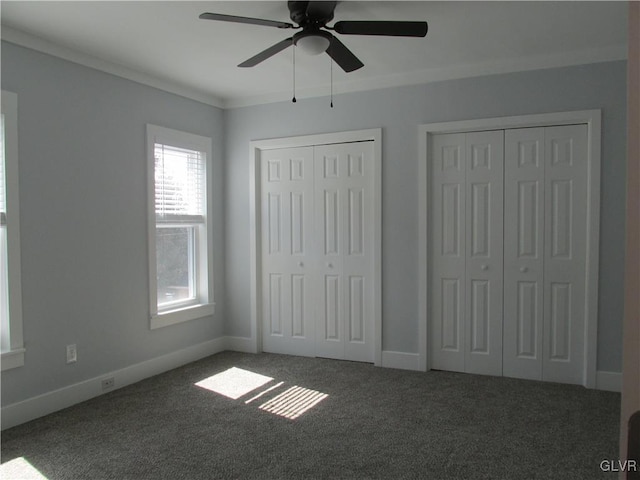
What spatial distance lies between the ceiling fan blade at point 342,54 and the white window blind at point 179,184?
2007 millimetres

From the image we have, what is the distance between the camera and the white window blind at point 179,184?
4234mm

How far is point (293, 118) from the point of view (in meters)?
4.66

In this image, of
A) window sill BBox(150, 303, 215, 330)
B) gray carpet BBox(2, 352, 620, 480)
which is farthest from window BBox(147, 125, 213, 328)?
gray carpet BBox(2, 352, 620, 480)

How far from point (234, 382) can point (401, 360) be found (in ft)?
4.94

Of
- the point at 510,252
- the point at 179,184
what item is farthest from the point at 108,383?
the point at 510,252

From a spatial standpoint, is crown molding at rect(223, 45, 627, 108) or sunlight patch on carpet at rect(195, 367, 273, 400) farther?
sunlight patch on carpet at rect(195, 367, 273, 400)

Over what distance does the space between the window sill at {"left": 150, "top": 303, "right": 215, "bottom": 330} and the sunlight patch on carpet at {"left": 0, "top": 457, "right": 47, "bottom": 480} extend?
1.57 metres

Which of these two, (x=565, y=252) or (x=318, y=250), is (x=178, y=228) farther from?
(x=565, y=252)

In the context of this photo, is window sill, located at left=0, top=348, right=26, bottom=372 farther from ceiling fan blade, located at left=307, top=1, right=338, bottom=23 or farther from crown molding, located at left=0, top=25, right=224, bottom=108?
ceiling fan blade, located at left=307, top=1, right=338, bottom=23

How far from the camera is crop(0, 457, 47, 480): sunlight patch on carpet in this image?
2457 mm

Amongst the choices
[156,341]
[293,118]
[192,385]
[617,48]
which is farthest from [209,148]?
[617,48]

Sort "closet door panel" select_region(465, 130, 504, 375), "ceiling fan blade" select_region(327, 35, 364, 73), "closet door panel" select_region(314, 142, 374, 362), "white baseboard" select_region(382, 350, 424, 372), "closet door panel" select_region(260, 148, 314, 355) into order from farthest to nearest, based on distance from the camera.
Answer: "closet door panel" select_region(260, 148, 314, 355) < "closet door panel" select_region(314, 142, 374, 362) < "white baseboard" select_region(382, 350, 424, 372) < "closet door panel" select_region(465, 130, 504, 375) < "ceiling fan blade" select_region(327, 35, 364, 73)

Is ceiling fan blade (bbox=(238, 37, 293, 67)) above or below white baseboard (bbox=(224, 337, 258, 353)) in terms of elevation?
above

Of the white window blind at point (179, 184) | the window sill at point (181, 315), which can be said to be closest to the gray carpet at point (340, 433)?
the window sill at point (181, 315)
